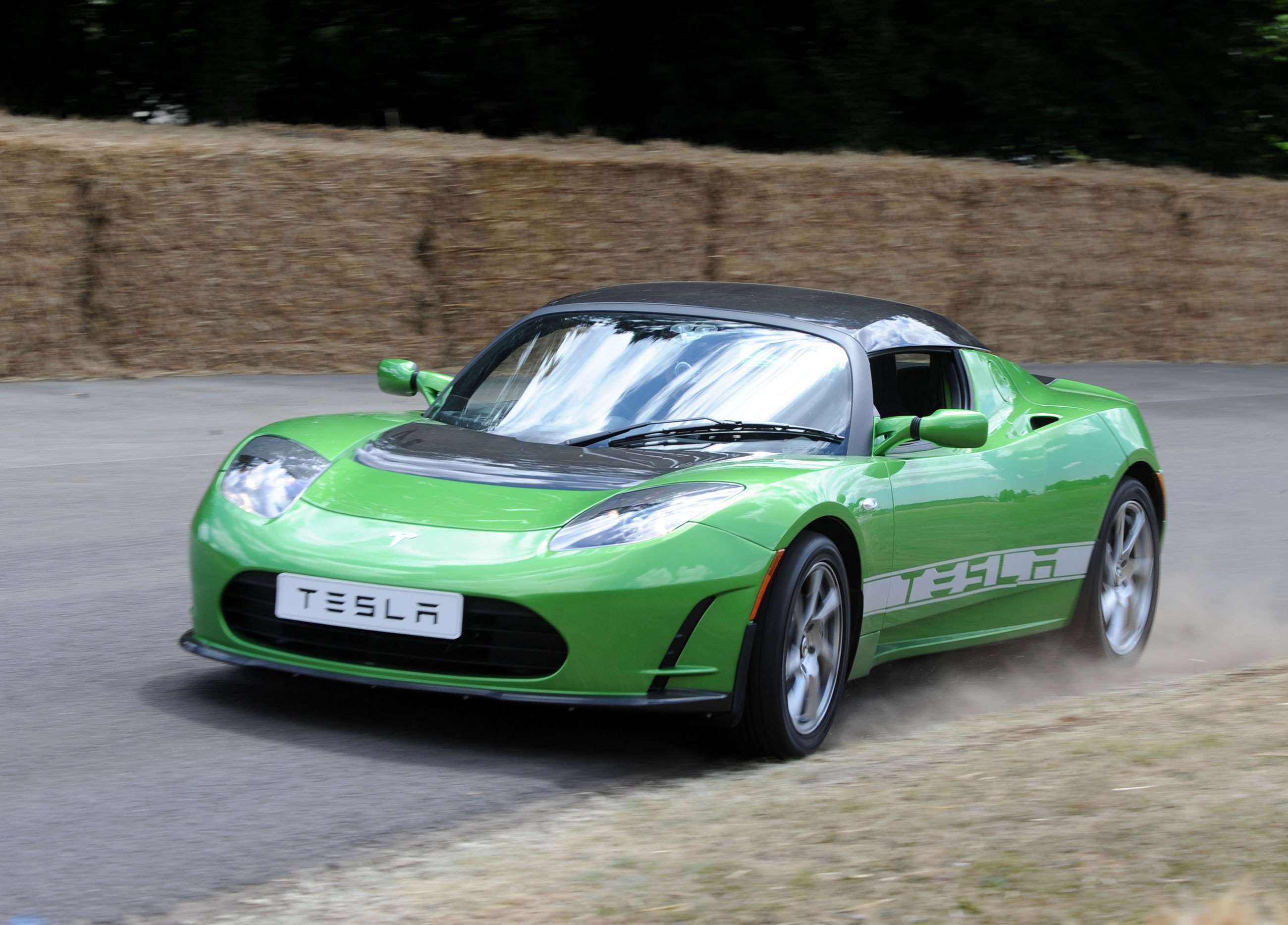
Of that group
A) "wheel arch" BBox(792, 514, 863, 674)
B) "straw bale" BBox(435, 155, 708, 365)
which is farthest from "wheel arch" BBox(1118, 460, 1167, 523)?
"straw bale" BBox(435, 155, 708, 365)

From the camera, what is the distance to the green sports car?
491 centimetres

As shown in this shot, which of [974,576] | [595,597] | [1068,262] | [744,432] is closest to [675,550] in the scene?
[595,597]

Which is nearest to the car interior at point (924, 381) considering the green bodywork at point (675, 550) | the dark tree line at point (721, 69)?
the green bodywork at point (675, 550)

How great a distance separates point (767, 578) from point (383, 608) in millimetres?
1033

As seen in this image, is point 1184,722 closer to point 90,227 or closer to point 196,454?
point 196,454

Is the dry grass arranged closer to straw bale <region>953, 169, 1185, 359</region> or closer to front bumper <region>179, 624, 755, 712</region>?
front bumper <region>179, 624, 755, 712</region>

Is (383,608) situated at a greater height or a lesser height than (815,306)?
lesser

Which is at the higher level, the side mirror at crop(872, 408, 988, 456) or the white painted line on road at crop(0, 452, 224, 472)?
the side mirror at crop(872, 408, 988, 456)

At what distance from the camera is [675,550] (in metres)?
4.95

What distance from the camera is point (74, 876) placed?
3.90 meters

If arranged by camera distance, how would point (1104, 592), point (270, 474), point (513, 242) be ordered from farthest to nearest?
point (513, 242) < point (1104, 592) < point (270, 474)

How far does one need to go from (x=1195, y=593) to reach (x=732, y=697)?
13.7 feet

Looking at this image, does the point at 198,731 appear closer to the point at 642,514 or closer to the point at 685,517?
the point at 642,514

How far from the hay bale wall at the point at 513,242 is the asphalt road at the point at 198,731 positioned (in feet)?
16.3
